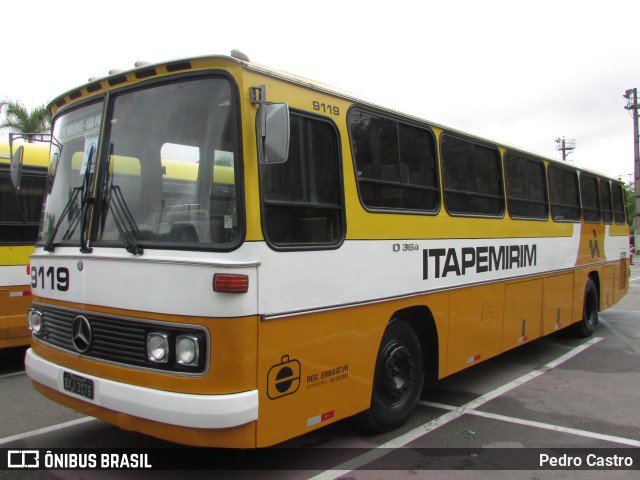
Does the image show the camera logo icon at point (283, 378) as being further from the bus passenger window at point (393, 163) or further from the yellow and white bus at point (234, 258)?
the bus passenger window at point (393, 163)

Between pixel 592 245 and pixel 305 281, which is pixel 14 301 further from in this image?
pixel 592 245

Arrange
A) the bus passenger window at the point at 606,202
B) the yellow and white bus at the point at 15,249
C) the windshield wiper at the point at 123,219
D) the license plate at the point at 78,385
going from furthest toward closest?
1. the bus passenger window at the point at 606,202
2. the yellow and white bus at the point at 15,249
3. the license plate at the point at 78,385
4. the windshield wiper at the point at 123,219

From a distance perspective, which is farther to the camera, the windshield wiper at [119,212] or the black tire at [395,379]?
the black tire at [395,379]

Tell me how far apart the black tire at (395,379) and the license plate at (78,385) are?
7.18 ft

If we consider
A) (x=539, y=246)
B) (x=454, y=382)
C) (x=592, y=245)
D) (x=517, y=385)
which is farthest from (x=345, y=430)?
(x=592, y=245)

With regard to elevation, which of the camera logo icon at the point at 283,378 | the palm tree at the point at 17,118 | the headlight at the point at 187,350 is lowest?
the camera logo icon at the point at 283,378

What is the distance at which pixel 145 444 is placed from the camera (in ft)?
14.4

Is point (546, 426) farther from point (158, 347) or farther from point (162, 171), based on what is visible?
point (162, 171)

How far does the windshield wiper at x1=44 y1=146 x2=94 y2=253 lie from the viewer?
12.5 feet

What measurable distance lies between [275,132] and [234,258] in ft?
2.66

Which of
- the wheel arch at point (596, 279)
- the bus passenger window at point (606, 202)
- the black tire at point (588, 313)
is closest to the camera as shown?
the black tire at point (588, 313)

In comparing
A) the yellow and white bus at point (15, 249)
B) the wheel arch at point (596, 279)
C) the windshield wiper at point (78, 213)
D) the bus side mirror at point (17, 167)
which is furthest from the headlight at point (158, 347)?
the wheel arch at point (596, 279)

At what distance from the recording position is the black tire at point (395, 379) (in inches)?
181

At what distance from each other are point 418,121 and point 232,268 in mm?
2777
